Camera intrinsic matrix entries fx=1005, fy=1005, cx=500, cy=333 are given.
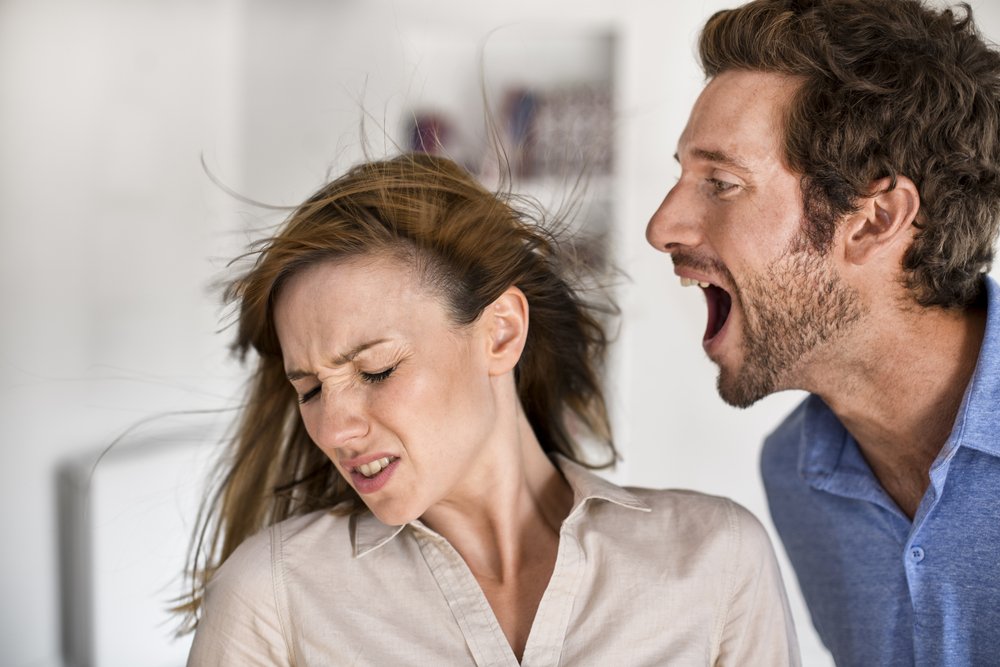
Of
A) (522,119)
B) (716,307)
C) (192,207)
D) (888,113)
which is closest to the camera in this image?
(888,113)

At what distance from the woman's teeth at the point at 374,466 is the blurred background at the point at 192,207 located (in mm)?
367

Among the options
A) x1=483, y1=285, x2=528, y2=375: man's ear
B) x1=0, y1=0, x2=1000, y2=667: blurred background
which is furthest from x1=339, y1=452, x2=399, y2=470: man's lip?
x1=0, y1=0, x2=1000, y2=667: blurred background

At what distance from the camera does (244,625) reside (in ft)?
4.47

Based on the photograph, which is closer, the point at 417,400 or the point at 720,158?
the point at 417,400

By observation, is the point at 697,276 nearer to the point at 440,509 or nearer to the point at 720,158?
the point at 720,158

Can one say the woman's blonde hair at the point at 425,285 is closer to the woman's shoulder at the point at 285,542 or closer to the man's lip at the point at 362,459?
the woman's shoulder at the point at 285,542

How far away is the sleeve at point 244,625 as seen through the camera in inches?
53.3

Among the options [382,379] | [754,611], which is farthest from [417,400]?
[754,611]

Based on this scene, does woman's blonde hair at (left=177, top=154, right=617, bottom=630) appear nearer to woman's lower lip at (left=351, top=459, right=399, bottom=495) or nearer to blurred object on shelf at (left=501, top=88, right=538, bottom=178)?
woman's lower lip at (left=351, top=459, right=399, bottom=495)

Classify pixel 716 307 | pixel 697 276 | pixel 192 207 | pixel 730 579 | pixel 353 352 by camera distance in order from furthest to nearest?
pixel 192 207 → pixel 716 307 → pixel 697 276 → pixel 730 579 → pixel 353 352

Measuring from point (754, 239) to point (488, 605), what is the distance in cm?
71

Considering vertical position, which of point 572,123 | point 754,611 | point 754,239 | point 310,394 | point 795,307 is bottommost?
point 754,611

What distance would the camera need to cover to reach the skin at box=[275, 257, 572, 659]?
53.2 inches

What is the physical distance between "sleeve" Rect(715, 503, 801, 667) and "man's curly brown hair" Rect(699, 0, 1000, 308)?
1.63ft
